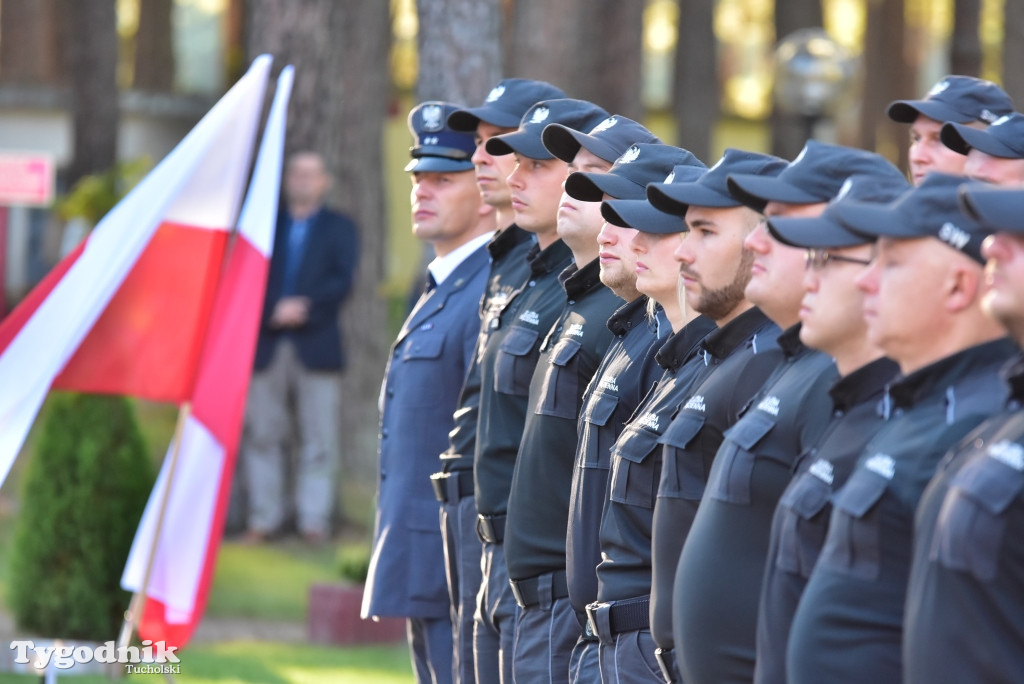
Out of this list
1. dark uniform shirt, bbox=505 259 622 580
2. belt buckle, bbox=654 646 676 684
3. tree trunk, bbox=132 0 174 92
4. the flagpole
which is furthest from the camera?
tree trunk, bbox=132 0 174 92

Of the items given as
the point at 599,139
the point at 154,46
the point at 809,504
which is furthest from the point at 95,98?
the point at 809,504

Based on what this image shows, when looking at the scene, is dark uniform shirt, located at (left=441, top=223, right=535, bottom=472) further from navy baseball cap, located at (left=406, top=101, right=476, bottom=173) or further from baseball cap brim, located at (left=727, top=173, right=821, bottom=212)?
baseball cap brim, located at (left=727, top=173, right=821, bottom=212)

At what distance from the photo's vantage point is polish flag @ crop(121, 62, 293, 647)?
686cm

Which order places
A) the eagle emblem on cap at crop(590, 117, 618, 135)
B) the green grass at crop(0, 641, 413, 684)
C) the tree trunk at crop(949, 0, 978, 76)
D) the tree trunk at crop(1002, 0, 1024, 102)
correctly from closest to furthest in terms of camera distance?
the eagle emblem on cap at crop(590, 117, 618, 135) → the green grass at crop(0, 641, 413, 684) → the tree trunk at crop(1002, 0, 1024, 102) → the tree trunk at crop(949, 0, 978, 76)

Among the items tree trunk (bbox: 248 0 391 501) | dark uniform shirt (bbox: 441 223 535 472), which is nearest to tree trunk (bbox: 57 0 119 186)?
tree trunk (bbox: 248 0 391 501)

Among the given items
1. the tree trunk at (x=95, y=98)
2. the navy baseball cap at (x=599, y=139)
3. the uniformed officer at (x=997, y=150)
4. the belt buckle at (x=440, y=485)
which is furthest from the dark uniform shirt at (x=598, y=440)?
the tree trunk at (x=95, y=98)

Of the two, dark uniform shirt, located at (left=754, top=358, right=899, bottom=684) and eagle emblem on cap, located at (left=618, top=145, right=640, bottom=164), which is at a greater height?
eagle emblem on cap, located at (left=618, top=145, right=640, bottom=164)

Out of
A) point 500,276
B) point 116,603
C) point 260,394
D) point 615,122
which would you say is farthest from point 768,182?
point 260,394

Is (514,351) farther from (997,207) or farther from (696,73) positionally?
(696,73)

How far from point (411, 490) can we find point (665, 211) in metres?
2.18

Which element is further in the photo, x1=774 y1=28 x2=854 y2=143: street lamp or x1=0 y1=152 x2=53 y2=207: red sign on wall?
x1=774 y1=28 x2=854 y2=143: street lamp

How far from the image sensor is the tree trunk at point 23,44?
25906mm

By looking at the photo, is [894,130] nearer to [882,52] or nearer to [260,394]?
[882,52]

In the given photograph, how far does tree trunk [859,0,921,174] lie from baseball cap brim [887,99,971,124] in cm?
1920
